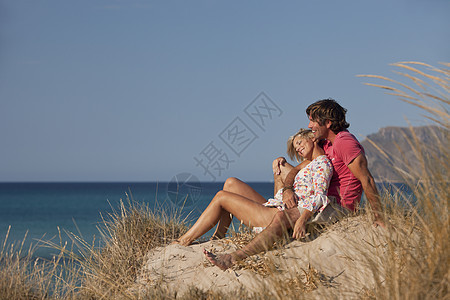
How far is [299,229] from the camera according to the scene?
446 centimetres

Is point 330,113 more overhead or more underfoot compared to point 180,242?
more overhead

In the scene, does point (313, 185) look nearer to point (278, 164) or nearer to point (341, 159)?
point (341, 159)

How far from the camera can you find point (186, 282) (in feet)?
15.0

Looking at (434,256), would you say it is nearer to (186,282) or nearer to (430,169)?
(430,169)

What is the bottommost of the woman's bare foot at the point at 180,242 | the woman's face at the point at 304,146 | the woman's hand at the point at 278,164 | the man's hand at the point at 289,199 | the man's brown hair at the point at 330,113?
the woman's bare foot at the point at 180,242

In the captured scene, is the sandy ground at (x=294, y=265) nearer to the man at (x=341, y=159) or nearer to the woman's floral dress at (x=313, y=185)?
the man at (x=341, y=159)

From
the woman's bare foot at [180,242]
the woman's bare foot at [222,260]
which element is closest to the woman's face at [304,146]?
the woman's bare foot at [222,260]

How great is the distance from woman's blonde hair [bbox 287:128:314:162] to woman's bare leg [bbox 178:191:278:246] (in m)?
0.78

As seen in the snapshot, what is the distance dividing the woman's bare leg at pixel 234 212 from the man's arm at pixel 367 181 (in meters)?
0.90

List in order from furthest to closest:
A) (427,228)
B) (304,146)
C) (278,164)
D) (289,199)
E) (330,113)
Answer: (278,164) < (304,146) < (330,113) < (289,199) < (427,228)

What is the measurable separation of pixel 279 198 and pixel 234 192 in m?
0.59

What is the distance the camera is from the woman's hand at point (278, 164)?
541 centimetres

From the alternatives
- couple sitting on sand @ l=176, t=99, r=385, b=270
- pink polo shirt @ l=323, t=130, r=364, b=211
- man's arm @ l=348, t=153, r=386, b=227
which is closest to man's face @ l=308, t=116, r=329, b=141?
couple sitting on sand @ l=176, t=99, r=385, b=270

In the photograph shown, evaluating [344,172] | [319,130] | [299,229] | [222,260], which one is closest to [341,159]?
[344,172]
